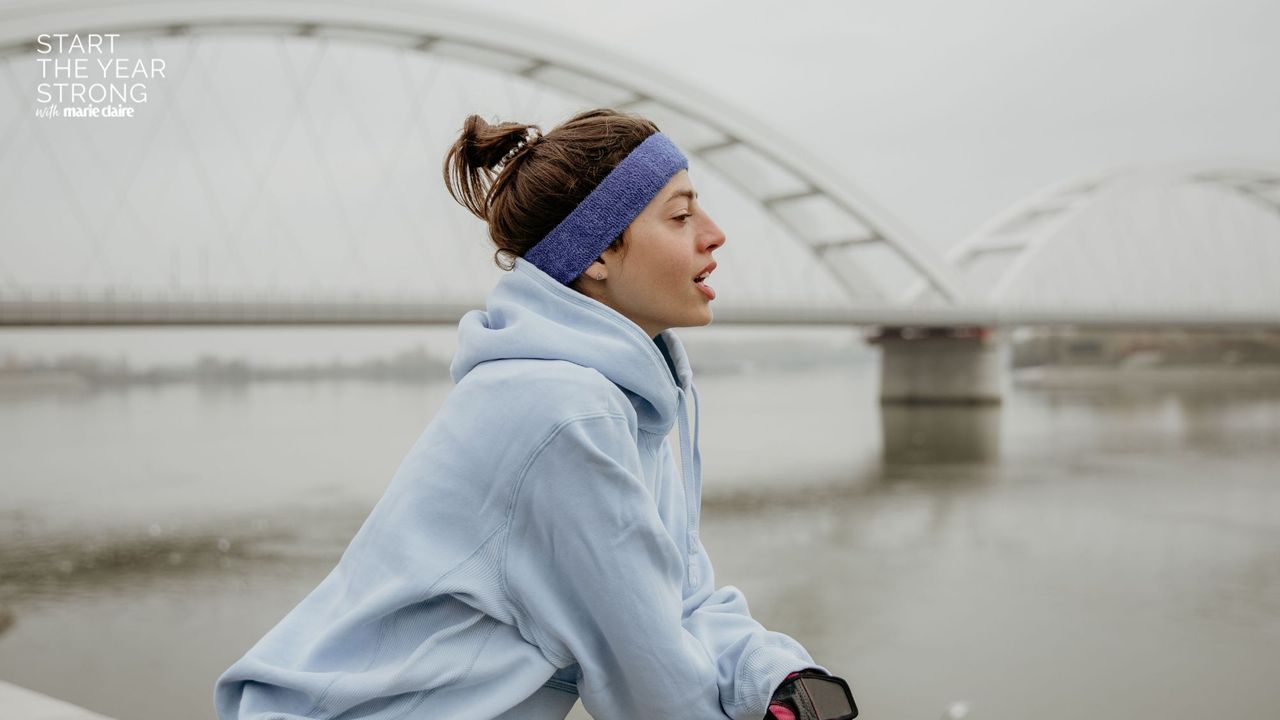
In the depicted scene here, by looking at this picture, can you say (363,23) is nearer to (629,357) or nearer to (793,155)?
(793,155)

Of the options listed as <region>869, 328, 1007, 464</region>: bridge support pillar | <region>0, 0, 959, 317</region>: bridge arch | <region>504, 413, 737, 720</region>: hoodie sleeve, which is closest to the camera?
<region>504, 413, 737, 720</region>: hoodie sleeve

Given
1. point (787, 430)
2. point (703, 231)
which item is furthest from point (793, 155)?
point (703, 231)

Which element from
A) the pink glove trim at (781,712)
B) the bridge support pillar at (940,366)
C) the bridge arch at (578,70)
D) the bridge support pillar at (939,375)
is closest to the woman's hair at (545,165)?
the pink glove trim at (781,712)

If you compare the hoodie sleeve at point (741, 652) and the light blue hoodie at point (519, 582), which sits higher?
the light blue hoodie at point (519, 582)

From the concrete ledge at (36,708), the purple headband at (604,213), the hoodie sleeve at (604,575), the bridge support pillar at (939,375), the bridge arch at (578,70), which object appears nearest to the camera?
the hoodie sleeve at (604,575)

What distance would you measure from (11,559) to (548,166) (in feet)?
36.4

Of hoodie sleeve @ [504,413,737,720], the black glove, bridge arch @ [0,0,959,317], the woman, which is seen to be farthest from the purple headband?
bridge arch @ [0,0,959,317]

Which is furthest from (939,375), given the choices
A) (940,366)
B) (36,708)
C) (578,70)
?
(36,708)

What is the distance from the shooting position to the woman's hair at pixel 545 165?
1319 mm

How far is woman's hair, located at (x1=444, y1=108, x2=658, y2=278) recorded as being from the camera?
132cm

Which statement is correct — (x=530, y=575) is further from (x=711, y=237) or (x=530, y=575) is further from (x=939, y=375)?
(x=939, y=375)

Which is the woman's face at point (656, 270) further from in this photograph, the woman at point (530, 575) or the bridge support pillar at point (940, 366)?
the bridge support pillar at point (940, 366)

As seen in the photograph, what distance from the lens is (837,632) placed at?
7.27 meters

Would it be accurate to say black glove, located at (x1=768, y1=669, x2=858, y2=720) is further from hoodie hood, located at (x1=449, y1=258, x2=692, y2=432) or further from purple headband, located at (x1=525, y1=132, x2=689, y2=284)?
purple headband, located at (x1=525, y1=132, x2=689, y2=284)
